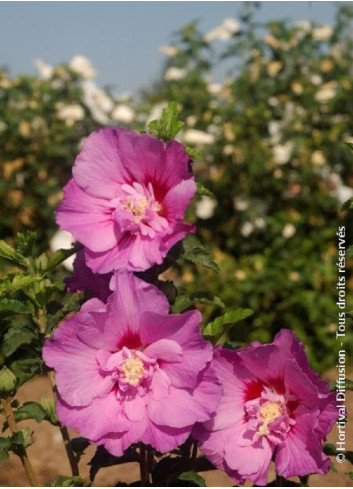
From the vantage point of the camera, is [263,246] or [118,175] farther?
[263,246]

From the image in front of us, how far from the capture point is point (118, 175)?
51.3 inches

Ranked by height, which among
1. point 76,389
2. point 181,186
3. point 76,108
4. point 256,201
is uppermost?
point 76,108

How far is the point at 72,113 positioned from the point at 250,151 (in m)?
1.06

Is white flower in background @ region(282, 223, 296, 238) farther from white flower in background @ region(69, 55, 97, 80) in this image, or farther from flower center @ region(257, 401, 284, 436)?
flower center @ region(257, 401, 284, 436)

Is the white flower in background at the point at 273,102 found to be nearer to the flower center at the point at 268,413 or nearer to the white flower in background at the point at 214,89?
the white flower in background at the point at 214,89

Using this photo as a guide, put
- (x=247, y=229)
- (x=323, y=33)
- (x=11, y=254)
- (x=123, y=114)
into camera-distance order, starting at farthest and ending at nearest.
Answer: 1. (x=323, y=33)
2. (x=123, y=114)
3. (x=247, y=229)
4. (x=11, y=254)

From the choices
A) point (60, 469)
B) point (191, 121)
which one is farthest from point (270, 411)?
point (191, 121)

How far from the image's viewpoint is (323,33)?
220 inches

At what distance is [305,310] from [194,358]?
3420 mm

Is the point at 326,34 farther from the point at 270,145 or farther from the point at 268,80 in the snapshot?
the point at 270,145

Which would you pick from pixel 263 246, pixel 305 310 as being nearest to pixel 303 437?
pixel 305 310

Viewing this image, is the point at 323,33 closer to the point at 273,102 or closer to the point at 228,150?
the point at 273,102

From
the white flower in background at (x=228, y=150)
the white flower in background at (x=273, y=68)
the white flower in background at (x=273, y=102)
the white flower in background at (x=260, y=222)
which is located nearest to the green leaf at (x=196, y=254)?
the white flower in background at (x=260, y=222)

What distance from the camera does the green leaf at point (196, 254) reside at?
4.31 feet
